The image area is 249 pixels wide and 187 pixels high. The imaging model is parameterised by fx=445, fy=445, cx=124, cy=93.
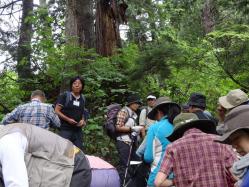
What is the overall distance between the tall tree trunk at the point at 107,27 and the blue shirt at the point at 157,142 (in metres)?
7.97

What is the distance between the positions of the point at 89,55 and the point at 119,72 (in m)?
0.93

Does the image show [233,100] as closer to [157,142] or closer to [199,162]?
[157,142]

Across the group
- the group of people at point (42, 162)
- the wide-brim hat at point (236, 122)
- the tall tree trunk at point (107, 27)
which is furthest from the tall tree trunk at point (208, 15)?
the wide-brim hat at point (236, 122)

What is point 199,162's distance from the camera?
3.90m

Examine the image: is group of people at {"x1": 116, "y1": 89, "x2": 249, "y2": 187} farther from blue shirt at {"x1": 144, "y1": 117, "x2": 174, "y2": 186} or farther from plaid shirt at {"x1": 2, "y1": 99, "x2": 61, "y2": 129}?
plaid shirt at {"x1": 2, "y1": 99, "x2": 61, "y2": 129}

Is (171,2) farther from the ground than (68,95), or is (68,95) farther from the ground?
(171,2)

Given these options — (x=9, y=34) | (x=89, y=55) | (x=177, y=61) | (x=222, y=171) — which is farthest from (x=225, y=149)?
(x=9, y=34)

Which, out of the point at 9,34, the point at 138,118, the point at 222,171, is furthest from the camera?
the point at 9,34

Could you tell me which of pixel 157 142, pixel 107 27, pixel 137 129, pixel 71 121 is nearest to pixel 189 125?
pixel 157 142

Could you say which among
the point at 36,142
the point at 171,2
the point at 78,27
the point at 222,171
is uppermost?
the point at 171,2

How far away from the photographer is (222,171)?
3.89m

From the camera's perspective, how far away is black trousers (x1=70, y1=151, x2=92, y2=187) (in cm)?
322

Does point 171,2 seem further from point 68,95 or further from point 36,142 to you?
point 36,142

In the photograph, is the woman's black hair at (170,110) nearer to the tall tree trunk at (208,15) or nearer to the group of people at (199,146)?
the group of people at (199,146)
